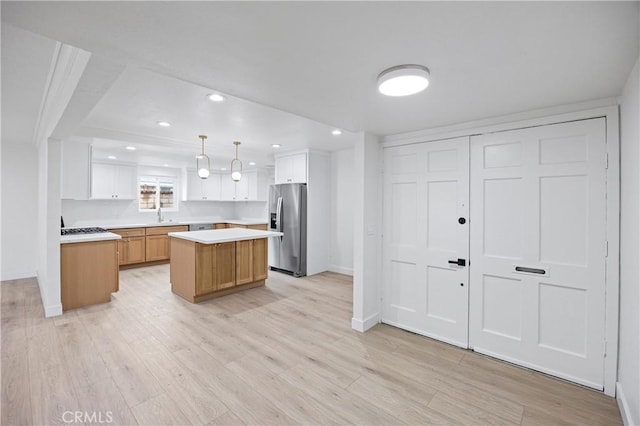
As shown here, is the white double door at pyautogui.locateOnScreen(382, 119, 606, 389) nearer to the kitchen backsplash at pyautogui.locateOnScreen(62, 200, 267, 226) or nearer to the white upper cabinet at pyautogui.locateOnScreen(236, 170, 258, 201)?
the white upper cabinet at pyautogui.locateOnScreen(236, 170, 258, 201)

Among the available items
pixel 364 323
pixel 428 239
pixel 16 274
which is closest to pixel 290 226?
pixel 364 323

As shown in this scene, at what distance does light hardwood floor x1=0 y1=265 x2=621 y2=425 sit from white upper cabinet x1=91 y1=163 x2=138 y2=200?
3150 mm

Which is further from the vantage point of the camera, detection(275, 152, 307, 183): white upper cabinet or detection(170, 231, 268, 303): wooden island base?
detection(275, 152, 307, 183): white upper cabinet

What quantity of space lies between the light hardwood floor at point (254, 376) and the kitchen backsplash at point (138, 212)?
3.04m

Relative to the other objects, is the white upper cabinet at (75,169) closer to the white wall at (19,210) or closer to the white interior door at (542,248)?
the white wall at (19,210)

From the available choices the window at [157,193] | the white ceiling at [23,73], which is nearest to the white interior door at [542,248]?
the white ceiling at [23,73]

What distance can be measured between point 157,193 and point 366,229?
20.2 feet

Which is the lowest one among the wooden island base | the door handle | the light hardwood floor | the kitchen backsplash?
the light hardwood floor

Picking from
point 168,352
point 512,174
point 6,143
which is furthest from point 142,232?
point 512,174

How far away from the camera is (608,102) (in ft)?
7.03

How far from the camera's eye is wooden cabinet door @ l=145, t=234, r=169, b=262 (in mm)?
6332

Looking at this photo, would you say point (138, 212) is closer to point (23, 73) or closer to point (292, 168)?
point (292, 168)

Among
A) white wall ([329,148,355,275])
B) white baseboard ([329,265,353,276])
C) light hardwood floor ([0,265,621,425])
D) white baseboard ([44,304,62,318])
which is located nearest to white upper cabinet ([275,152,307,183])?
white wall ([329,148,355,275])

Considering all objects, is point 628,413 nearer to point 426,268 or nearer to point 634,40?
point 426,268
